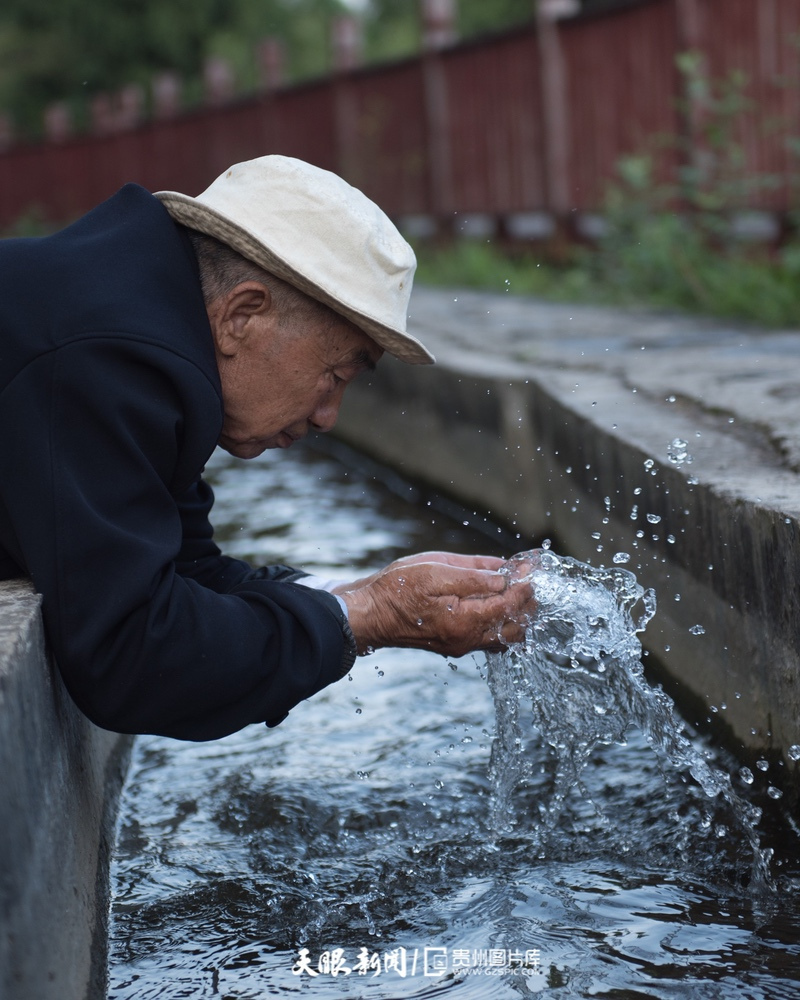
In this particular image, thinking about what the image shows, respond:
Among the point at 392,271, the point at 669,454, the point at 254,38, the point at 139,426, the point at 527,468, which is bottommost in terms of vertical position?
the point at 527,468

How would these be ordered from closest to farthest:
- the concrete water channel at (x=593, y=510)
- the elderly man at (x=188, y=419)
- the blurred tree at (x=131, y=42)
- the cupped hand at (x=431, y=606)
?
the concrete water channel at (x=593, y=510) → the elderly man at (x=188, y=419) → the cupped hand at (x=431, y=606) → the blurred tree at (x=131, y=42)

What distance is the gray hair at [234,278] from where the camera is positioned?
2078 millimetres

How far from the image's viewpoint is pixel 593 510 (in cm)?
363

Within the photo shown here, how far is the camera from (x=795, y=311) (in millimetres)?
5625

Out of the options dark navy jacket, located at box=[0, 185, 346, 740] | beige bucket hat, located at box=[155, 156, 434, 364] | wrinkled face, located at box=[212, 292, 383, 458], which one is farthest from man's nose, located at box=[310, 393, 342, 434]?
dark navy jacket, located at box=[0, 185, 346, 740]

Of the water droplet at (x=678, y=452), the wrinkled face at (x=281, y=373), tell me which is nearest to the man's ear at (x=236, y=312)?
the wrinkled face at (x=281, y=373)

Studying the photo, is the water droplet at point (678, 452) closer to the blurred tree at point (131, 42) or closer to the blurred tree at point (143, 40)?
the blurred tree at point (143, 40)

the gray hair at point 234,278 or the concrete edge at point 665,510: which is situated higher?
the gray hair at point 234,278

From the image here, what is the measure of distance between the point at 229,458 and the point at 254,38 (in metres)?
26.1

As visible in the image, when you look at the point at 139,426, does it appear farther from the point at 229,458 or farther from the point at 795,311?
the point at 229,458

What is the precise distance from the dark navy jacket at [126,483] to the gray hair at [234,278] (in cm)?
3

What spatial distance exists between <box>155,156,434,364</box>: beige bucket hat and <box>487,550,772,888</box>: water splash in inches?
21.7

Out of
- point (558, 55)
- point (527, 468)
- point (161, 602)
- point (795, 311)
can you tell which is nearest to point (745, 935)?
point (161, 602)

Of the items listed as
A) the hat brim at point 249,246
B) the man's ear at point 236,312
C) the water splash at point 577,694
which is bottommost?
the water splash at point 577,694
